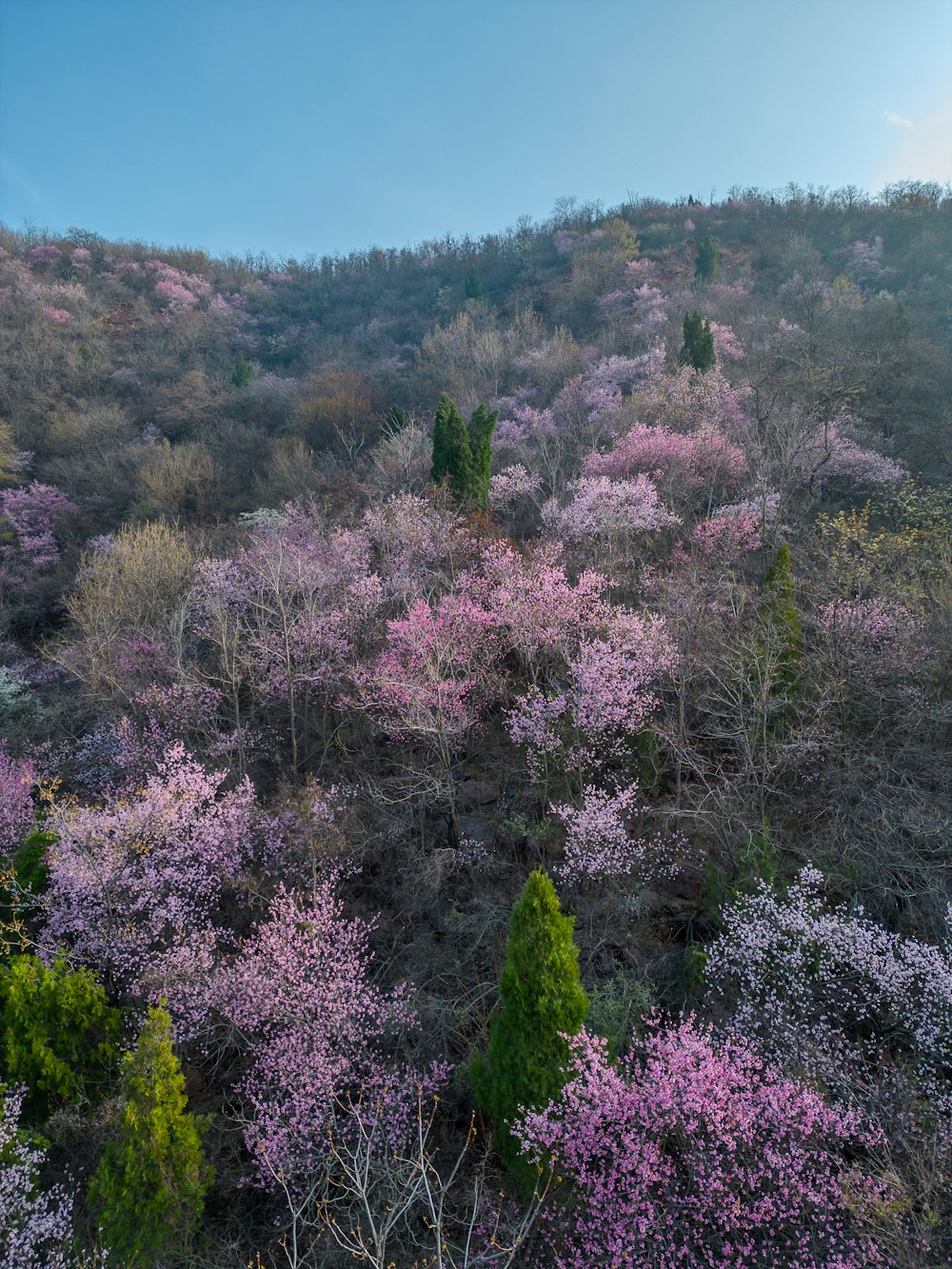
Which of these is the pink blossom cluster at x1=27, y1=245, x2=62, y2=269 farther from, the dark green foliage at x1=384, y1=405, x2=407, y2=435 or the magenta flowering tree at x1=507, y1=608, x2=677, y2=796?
the magenta flowering tree at x1=507, y1=608, x2=677, y2=796

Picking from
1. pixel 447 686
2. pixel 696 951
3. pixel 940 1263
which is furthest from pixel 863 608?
pixel 940 1263

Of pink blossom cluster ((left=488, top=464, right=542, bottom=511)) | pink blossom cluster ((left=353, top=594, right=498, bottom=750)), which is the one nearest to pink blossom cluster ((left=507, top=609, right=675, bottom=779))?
pink blossom cluster ((left=353, top=594, right=498, bottom=750))

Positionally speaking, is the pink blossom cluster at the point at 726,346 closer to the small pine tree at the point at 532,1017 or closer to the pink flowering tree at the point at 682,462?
the pink flowering tree at the point at 682,462

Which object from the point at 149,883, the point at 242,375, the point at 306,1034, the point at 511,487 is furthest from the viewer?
the point at 242,375

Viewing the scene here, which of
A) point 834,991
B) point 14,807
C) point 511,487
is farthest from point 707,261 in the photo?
point 14,807

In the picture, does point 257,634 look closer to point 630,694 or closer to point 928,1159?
point 630,694

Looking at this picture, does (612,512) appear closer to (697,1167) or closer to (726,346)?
(697,1167)
